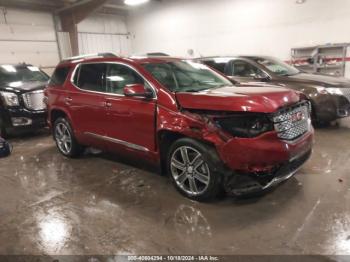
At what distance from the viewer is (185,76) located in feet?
12.3

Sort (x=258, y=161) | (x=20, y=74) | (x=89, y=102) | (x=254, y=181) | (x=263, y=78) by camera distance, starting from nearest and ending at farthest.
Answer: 1. (x=258, y=161)
2. (x=254, y=181)
3. (x=89, y=102)
4. (x=263, y=78)
5. (x=20, y=74)

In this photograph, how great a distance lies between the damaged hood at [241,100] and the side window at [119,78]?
0.73 meters

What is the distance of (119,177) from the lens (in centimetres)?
404

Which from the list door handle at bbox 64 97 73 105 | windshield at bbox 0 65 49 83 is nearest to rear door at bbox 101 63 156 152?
door handle at bbox 64 97 73 105

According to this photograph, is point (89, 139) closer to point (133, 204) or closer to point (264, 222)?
point (133, 204)

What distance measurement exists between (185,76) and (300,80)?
10.5 feet

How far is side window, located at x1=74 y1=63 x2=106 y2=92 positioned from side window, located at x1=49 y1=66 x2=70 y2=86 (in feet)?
1.03

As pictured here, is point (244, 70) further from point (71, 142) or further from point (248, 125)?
point (248, 125)

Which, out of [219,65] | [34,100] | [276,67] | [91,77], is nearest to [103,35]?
[34,100]

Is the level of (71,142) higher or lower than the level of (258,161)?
lower

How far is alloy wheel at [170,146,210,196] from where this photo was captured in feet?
10.1

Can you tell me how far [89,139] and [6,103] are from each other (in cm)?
296

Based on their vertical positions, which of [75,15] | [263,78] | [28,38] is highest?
[75,15]

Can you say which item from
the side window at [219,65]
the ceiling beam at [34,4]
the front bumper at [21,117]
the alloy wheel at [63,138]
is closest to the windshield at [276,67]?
the side window at [219,65]
